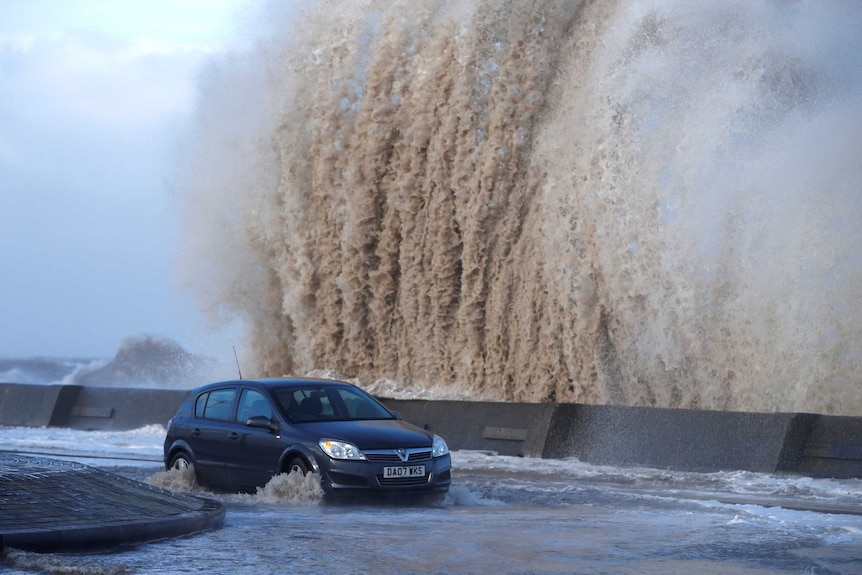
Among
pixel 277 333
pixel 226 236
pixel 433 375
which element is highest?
pixel 226 236

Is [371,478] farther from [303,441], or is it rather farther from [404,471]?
[303,441]

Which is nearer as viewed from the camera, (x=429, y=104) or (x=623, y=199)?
(x=623, y=199)

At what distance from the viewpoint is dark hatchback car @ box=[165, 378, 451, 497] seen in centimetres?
1173

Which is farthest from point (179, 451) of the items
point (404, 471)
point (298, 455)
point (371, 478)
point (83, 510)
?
point (83, 510)

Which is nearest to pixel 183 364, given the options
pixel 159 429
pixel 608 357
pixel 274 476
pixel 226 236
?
pixel 226 236

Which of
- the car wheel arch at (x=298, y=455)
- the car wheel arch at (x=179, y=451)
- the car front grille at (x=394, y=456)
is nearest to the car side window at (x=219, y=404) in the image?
the car wheel arch at (x=179, y=451)

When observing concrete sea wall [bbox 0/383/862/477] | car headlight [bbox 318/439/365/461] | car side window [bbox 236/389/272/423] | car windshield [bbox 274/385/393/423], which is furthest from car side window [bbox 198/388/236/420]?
concrete sea wall [bbox 0/383/862/477]

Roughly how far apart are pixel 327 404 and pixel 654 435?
4.29m

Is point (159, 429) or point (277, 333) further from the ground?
point (277, 333)

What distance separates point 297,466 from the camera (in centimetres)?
1211

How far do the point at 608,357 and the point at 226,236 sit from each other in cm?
1238

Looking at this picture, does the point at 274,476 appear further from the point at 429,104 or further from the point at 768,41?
the point at 429,104

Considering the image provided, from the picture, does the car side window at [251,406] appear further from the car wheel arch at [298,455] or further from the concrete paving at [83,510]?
the concrete paving at [83,510]

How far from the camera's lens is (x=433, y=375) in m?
23.7
